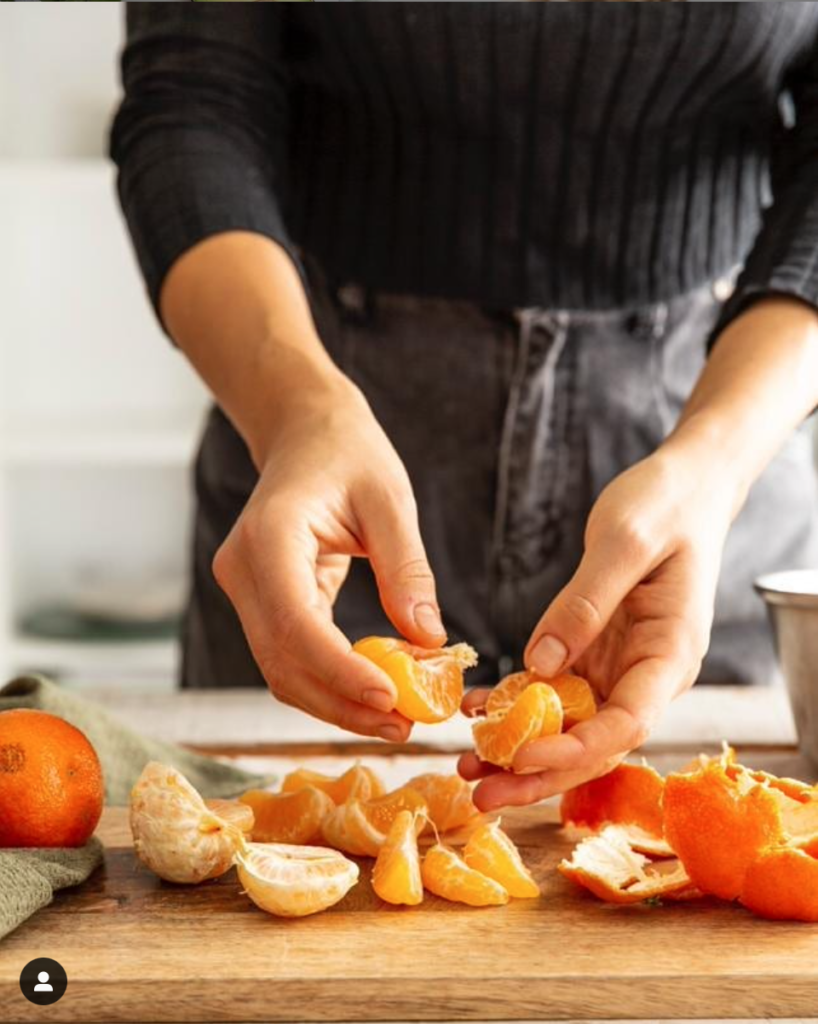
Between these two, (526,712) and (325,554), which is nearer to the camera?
(526,712)

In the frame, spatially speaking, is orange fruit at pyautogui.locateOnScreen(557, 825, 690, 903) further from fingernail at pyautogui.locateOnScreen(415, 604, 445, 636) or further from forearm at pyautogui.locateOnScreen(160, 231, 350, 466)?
forearm at pyautogui.locateOnScreen(160, 231, 350, 466)

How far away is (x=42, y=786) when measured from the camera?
42.7 inches

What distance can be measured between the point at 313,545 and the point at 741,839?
36 cm

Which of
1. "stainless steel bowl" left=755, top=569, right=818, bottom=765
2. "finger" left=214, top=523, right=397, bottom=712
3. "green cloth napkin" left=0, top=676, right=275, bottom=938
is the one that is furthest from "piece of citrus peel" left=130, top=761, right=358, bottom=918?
"stainless steel bowl" left=755, top=569, right=818, bottom=765

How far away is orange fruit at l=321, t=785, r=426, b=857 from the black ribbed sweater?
57 centimetres

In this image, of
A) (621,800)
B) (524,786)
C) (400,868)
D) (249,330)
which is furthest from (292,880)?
(249,330)

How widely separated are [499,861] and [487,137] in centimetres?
84

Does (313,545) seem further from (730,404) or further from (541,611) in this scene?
(541,611)

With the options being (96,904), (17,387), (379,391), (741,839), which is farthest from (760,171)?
(17,387)

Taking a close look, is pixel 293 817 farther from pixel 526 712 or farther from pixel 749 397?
pixel 749 397

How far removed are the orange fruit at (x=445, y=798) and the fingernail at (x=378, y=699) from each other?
0.17m

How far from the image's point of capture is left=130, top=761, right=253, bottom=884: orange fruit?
105 centimetres

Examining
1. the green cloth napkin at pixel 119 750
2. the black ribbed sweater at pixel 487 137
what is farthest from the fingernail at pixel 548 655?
the black ribbed sweater at pixel 487 137

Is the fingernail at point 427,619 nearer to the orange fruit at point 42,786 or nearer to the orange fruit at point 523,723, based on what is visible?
the orange fruit at point 523,723
